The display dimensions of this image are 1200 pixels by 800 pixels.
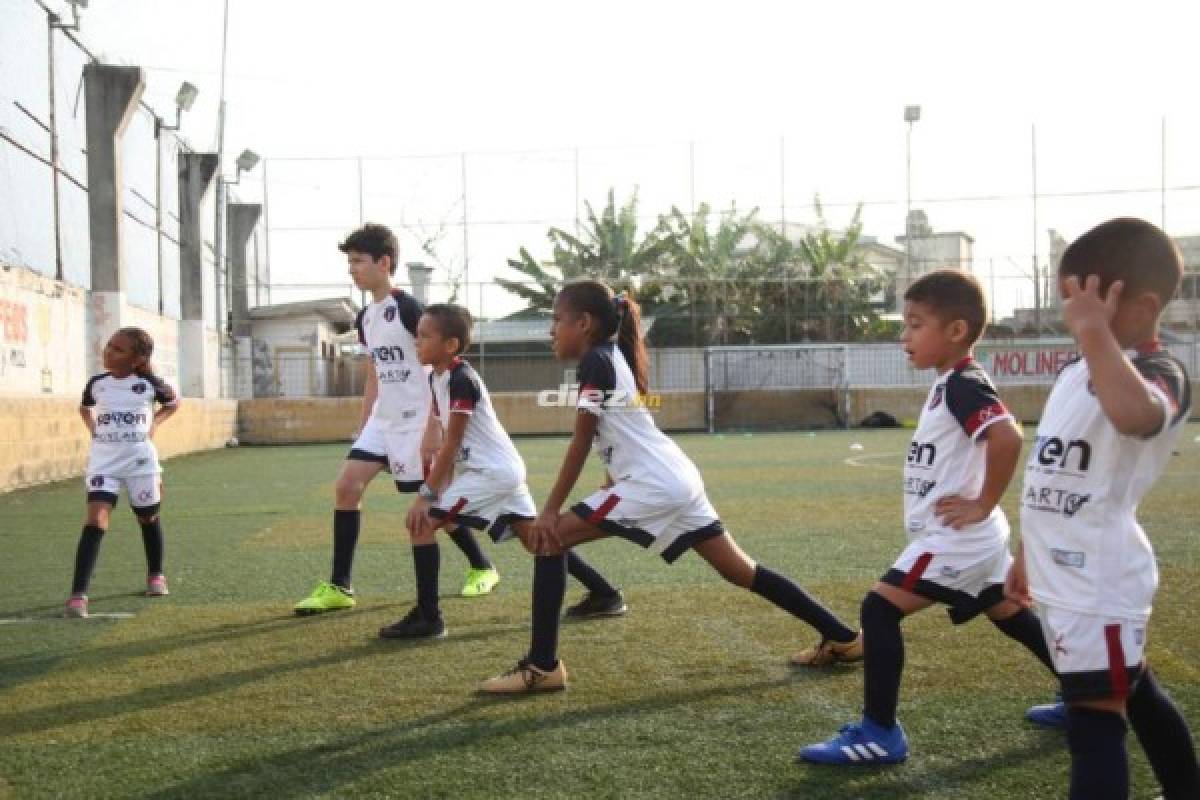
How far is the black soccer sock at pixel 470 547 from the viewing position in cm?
686

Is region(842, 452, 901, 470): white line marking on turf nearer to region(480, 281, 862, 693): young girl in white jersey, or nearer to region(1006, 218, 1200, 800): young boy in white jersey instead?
region(480, 281, 862, 693): young girl in white jersey

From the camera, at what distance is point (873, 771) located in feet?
11.6

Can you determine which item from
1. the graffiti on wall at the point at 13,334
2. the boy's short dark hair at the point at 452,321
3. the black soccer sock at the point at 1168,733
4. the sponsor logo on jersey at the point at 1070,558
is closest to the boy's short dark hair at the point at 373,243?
the boy's short dark hair at the point at 452,321

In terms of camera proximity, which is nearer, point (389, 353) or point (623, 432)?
point (623, 432)

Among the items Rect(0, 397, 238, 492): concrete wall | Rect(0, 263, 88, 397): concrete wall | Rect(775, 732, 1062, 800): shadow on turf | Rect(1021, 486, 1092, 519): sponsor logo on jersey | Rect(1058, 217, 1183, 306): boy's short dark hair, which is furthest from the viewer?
Rect(0, 263, 88, 397): concrete wall

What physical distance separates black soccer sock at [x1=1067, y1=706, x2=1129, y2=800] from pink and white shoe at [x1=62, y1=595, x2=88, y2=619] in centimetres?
519

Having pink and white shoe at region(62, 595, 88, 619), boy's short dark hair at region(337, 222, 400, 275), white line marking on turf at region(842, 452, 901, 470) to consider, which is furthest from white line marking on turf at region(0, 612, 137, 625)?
white line marking on turf at region(842, 452, 901, 470)

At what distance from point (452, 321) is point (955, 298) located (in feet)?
8.31

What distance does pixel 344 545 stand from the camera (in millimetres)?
6496

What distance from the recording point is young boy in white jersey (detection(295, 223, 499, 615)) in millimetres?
6449

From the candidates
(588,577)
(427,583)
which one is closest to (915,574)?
(588,577)

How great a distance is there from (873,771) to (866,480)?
36.3 feet

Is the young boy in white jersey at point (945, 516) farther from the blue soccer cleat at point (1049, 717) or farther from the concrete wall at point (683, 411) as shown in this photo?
the concrete wall at point (683, 411)

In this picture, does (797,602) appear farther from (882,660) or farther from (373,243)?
(373,243)
